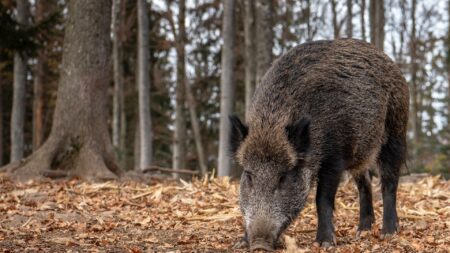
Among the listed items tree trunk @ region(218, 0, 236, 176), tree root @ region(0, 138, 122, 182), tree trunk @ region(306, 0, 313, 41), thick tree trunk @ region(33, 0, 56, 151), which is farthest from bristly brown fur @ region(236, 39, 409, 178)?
thick tree trunk @ region(33, 0, 56, 151)

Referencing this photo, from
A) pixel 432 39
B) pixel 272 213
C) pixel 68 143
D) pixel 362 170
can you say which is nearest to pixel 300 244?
pixel 272 213

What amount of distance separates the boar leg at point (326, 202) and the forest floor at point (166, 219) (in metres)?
0.18

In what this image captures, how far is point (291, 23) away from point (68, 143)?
16.4m

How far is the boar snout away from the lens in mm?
4723

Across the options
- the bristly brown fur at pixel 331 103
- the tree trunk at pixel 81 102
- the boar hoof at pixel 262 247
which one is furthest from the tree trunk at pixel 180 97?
the boar hoof at pixel 262 247

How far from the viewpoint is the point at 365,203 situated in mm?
7082

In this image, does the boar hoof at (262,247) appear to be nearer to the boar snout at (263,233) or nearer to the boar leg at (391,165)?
the boar snout at (263,233)

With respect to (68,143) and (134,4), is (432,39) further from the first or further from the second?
(68,143)

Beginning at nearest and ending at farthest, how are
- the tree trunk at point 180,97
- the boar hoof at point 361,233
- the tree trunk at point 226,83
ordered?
the boar hoof at point 361,233
the tree trunk at point 226,83
the tree trunk at point 180,97

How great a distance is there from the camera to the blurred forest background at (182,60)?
17.2 meters

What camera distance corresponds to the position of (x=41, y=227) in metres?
6.64

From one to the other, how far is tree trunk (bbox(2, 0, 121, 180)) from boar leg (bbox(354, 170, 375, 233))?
535 cm

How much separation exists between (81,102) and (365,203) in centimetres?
620

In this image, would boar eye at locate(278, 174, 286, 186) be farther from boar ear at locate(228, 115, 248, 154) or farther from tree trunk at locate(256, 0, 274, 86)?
tree trunk at locate(256, 0, 274, 86)
